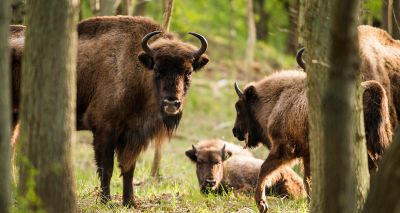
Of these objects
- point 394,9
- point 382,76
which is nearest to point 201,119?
point 394,9

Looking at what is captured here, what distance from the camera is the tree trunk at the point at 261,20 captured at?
2781 cm

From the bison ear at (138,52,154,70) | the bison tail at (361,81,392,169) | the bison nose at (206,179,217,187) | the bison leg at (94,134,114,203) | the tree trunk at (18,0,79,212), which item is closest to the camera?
the tree trunk at (18,0,79,212)

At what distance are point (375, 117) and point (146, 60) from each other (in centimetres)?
284

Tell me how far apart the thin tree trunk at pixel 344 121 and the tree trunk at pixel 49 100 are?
1.96m

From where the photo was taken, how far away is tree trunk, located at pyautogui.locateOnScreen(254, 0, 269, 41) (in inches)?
1095

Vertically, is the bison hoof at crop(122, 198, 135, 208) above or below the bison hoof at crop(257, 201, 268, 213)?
below

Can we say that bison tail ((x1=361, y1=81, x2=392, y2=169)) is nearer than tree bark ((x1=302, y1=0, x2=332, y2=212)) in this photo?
No

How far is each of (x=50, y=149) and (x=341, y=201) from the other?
87.0 inches

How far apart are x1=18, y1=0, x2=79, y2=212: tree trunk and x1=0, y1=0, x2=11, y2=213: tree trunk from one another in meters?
0.56

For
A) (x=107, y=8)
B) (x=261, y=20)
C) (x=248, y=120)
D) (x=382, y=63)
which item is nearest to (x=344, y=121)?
(x=248, y=120)

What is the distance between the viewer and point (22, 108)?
5.42 m

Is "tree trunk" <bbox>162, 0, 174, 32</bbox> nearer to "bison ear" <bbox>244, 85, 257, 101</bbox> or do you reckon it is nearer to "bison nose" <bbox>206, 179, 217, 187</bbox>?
"bison ear" <bbox>244, 85, 257, 101</bbox>

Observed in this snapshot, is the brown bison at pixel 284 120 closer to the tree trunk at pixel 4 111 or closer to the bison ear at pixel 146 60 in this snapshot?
the bison ear at pixel 146 60

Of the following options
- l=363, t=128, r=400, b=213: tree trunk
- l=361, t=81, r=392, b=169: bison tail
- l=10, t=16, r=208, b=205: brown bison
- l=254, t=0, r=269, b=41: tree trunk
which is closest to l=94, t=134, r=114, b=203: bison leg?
l=10, t=16, r=208, b=205: brown bison
